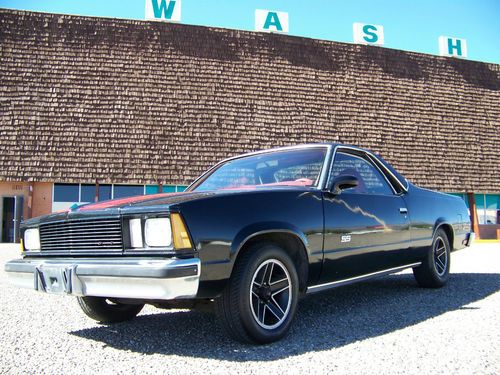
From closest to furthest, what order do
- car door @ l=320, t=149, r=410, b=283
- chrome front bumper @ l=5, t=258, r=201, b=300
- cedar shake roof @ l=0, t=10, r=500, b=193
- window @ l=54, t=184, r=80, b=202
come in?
chrome front bumper @ l=5, t=258, r=201, b=300 → car door @ l=320, t=149, r=410, b=283 → cedar shake roof @ l=0, t=10, r=500, b=193 → window @ l=54, t=184, r=80, b=202

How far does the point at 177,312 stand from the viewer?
389 centimetres

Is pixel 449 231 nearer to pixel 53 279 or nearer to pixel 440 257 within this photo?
pixel 440 257

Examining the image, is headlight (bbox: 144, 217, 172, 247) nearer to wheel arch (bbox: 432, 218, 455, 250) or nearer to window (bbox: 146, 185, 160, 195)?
wheel arch (bbox: 432, 218, 455, 250)

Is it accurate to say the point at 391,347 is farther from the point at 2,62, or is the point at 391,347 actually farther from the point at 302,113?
the point at 2,62

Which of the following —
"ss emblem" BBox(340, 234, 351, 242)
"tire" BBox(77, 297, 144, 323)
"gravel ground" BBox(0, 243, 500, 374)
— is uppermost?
"ss emblem" BBox(340, 234, 351, 242)

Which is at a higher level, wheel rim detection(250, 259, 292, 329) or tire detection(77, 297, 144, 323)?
wheel rim detection(250, 259, 292, 329)

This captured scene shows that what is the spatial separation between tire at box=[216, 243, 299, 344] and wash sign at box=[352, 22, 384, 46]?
60.9 feet

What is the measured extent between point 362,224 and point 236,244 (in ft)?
4.63

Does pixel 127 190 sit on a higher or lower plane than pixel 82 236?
higher

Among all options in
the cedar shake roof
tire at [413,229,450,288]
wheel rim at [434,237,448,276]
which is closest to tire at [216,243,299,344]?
tire at [413,229,450,288]

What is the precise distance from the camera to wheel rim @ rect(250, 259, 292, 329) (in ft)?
8.79

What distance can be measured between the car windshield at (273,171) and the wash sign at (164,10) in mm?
14949

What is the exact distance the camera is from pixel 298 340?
2.80 metres

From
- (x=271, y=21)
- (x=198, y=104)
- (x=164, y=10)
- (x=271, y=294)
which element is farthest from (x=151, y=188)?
(x=271, y=294)
